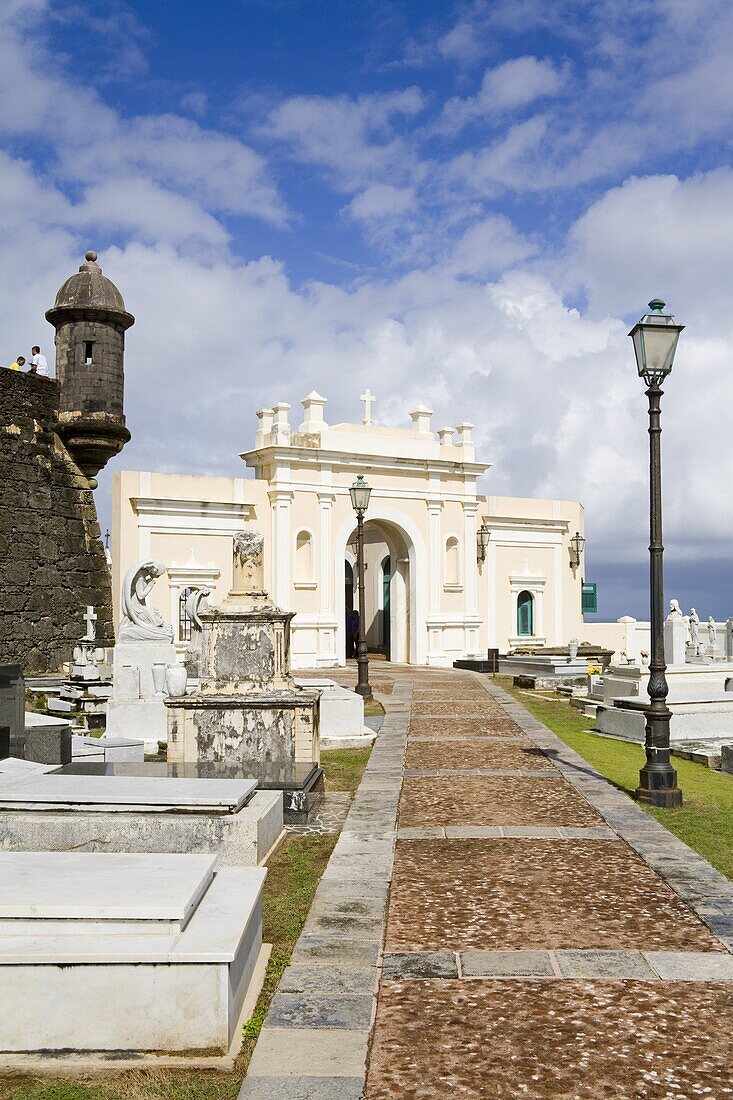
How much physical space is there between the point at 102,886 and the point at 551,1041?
187 centimetres

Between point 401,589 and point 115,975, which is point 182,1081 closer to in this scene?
point 115,975

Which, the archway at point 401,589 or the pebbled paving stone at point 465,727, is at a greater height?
the archway at point 401,589

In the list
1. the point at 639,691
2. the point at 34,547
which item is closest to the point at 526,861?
the point at 639,691

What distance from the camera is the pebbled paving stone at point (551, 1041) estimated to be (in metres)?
3.51

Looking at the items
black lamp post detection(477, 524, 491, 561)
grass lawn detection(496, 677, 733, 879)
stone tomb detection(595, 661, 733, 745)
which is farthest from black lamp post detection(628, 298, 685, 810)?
black lamp post detection(477, 524, 491, 561)

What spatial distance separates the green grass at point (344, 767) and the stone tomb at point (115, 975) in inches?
229

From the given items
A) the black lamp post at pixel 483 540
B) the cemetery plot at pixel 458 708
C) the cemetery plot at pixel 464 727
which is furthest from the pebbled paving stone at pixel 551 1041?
the black lamp post at pixel 483 540

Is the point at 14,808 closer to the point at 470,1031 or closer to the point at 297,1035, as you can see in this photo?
the point at 297,1035

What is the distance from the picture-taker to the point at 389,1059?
372cm

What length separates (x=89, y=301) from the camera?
1928 cm

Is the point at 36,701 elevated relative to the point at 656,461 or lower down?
lower down

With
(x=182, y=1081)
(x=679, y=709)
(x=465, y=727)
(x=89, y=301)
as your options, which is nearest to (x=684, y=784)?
(x=679, y=709)

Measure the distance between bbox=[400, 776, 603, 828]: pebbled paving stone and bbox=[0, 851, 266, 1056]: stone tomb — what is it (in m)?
4.28

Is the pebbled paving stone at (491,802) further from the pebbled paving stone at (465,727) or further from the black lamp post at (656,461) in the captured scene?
the pebbled paving stone at (465,727)
